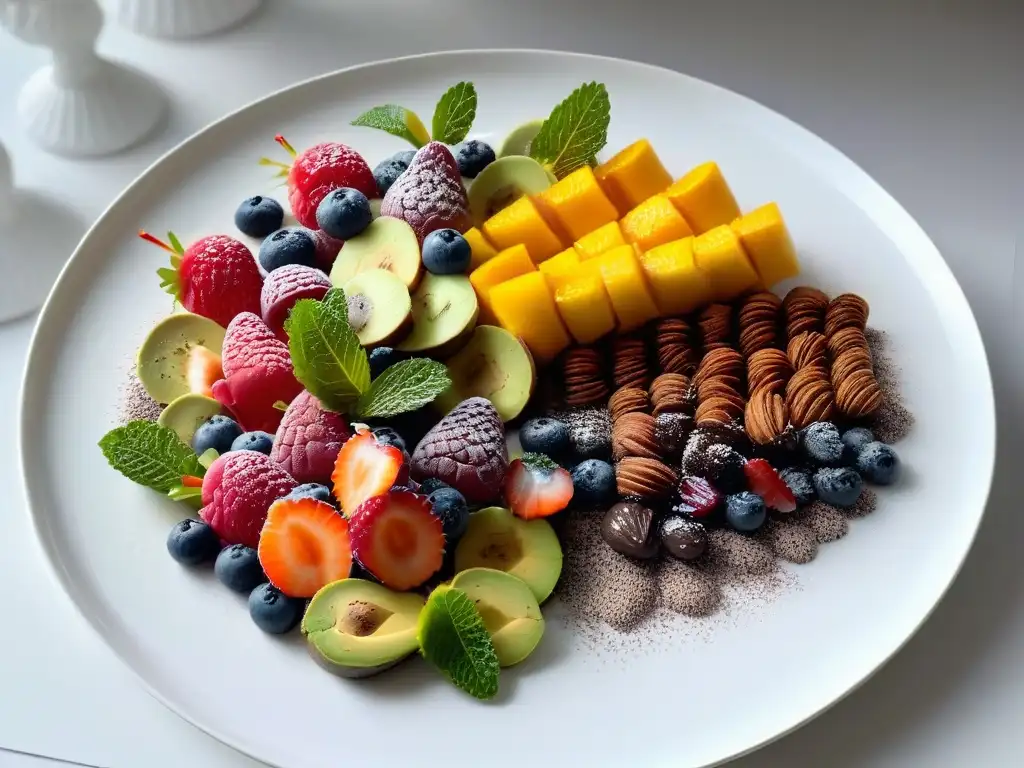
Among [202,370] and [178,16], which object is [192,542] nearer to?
[202,370]

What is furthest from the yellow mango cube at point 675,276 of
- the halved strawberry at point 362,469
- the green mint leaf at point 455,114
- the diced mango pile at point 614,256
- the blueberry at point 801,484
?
the halved strawberry at point 362,469

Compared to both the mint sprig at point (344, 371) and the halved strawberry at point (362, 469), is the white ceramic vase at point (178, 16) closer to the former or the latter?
the mint sprig at point (344, 371)

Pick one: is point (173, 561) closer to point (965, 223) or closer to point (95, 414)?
point (95, 414)

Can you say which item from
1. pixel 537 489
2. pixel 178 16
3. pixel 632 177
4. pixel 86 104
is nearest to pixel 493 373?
pixel 537 489

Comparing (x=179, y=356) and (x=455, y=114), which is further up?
(x=455, y=114)

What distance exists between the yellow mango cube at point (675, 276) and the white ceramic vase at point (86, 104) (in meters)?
1.26

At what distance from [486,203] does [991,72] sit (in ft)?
4.25

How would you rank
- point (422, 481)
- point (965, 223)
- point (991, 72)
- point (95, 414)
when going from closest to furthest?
point (422, 481) → point (95, 414) → point (965, 223) → point (991, 72)

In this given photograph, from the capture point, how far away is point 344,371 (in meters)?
1.54

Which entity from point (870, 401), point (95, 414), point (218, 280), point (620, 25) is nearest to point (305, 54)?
point (620, 25)

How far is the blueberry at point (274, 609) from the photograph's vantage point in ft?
4.78

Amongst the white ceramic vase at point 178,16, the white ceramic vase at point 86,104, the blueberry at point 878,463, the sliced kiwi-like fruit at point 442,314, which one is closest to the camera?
the blueberry at point 878,463

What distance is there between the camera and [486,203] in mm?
1942

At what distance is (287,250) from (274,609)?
0.65 meters
